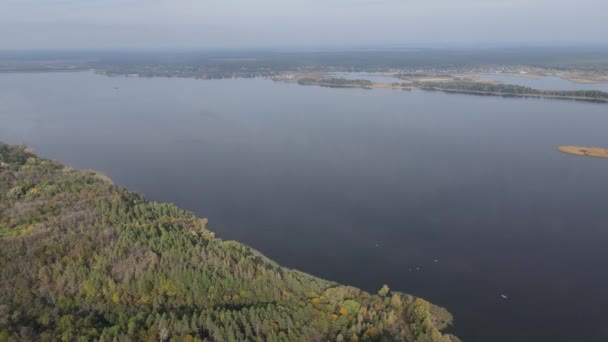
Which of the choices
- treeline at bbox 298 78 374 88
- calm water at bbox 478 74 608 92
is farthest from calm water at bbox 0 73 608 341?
treeline at bbox 298 78 374 88

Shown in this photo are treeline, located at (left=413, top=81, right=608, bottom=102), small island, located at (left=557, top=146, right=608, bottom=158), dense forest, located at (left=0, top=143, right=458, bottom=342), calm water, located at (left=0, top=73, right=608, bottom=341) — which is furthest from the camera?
treeline, located at (left=413, top=81, right=608, bottom=102)

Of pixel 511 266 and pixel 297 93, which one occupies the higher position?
pixel 297 93

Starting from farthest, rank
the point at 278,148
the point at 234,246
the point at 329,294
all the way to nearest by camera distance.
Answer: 1. the point at 278,148
2. the point at 234,246
3. the point at 329,294

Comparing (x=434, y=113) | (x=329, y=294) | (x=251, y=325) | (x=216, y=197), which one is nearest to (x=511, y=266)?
(x=329, y=294)

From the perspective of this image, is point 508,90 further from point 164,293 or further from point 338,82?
point 164,293

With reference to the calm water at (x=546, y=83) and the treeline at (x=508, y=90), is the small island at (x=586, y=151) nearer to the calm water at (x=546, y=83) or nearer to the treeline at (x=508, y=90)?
the treeline at (x=508, y=90)

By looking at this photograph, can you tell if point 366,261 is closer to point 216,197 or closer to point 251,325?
point 251,325

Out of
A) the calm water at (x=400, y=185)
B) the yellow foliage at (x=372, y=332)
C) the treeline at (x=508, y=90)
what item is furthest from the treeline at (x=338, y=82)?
the yellow foliage at (x=372, y=332)

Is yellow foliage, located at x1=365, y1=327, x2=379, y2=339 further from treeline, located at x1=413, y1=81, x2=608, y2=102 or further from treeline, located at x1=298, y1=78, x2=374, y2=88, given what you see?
treeline, located at x1=298, y1=78, x2=374, y2=88
